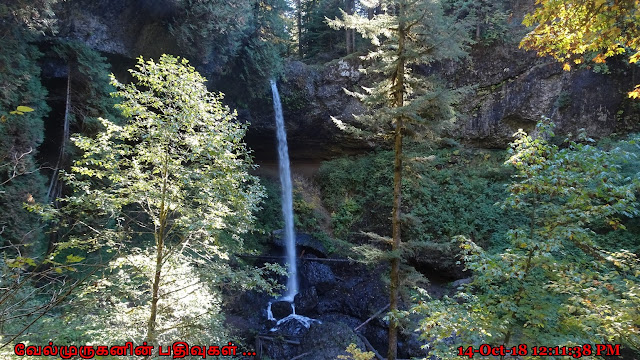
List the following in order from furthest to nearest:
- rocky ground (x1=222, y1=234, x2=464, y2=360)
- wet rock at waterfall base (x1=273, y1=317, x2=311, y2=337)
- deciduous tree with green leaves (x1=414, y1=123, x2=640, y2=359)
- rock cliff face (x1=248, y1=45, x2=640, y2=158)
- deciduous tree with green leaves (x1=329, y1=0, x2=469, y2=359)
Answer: rock cliff face (x1=248, y1=45, x2=640, y2=158) → wet rock at waterfall base (x1=273, y1=317, x2=311, y2=337) → rocky ground (x1=222, y1=234, x2=464, y2=360) → deciduous tree with green leaves (x1=329, y1=0, x2=469, y2=359) → deciduous tree with green leaves (x1=414, y1=123, x2=640, y2=359)

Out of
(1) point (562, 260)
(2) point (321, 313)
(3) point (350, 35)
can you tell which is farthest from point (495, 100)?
(1) point (562, 260)

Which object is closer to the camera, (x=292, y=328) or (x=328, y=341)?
(x=328, y=341)

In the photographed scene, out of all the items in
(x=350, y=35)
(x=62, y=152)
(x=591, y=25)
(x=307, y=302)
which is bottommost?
(x=307, y=302)

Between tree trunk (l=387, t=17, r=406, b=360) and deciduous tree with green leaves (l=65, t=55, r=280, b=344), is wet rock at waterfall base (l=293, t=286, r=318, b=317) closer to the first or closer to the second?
tree trunk (l=387, t=17, r=406, b=360)

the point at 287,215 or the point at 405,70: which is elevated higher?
the point at 405,70

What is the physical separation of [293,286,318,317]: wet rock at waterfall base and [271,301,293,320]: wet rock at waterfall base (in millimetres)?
256

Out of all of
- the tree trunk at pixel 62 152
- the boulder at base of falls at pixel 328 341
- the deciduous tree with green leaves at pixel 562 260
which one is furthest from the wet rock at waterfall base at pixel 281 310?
the deciduous tree with green leaves at pixel 562 260

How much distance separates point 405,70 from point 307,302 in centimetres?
747

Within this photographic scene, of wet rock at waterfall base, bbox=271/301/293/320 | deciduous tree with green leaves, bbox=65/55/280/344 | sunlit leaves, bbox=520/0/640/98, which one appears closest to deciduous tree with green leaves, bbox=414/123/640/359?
sunlit leaves, bbox=520/0/640/98

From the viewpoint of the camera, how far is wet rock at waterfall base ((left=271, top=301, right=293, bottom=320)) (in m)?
10.0

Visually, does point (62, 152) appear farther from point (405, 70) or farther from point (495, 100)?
point (495, 100)

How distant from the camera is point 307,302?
33.4ft

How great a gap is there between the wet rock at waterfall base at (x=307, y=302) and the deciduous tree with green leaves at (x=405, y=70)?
15.0 ft

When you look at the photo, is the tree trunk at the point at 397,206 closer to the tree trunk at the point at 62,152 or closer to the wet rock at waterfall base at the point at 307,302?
the wet rock at waterfall base at the point at 307,302
